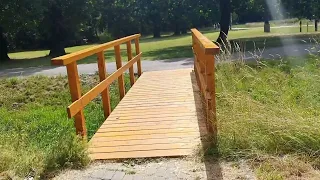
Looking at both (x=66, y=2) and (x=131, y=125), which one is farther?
(x=66, y=2)

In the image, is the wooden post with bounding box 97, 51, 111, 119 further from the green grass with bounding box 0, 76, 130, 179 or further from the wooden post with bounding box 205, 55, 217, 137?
the wooden post with bounding box 205, 55, 217, 137

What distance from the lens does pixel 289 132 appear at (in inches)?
139

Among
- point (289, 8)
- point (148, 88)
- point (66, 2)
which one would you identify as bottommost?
point (148, 88)

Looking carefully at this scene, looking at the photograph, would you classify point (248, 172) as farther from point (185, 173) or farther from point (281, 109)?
point (281, 109)

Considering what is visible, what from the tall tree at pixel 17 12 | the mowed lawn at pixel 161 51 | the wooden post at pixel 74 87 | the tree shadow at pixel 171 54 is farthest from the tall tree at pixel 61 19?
the wooden post at pixel 74 87

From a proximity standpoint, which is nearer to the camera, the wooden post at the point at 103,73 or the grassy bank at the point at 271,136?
the grassy bank at the point at 271,136

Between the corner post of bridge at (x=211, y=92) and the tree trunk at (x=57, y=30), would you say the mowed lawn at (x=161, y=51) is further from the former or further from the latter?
the corner post of bridge at (x=211, y=92)

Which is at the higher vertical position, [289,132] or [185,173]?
[289,132]

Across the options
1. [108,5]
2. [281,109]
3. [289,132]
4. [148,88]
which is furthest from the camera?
[108,5]

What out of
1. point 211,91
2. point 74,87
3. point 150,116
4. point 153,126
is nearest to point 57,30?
point 150,116

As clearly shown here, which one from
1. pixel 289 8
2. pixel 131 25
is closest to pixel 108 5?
pixel 131 25

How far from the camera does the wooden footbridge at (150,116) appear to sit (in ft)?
12.7

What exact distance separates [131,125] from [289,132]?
2329 millimetres

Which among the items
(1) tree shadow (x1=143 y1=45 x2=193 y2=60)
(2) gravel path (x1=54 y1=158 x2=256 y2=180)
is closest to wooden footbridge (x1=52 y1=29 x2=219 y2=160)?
(2) gravel path (x1=54 y1=158 x2=256 y2=180)
